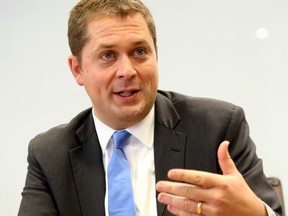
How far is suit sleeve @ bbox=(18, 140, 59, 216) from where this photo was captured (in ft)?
4.63

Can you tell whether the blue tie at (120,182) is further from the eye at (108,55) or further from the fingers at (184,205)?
the fingers at (184,205)

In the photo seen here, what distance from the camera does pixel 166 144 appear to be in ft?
4.54

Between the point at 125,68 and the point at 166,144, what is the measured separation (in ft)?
1.04

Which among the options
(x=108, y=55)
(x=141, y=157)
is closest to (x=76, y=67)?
(x=108, y=55)

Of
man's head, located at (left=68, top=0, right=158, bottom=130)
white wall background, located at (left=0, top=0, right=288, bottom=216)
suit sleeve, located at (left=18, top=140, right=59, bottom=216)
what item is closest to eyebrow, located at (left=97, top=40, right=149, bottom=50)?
man's head, located at (left=68, top=0, right=158, bottom=130)

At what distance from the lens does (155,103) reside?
5.02 feet

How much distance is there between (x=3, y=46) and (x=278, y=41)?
5.90ft

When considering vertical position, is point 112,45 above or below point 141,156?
above

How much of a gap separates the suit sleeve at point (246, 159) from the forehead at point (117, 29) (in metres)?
0.44

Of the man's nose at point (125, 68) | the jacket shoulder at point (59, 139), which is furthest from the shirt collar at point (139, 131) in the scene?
the man's nose at point (125, 68)

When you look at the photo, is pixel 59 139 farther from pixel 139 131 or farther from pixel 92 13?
pixel 92 13

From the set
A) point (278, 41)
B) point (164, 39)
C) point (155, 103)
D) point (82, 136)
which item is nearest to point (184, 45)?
point (164, 39)

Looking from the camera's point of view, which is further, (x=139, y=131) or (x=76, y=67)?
(x=76, y=67)

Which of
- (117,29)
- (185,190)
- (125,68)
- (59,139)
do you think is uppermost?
(117,29)
